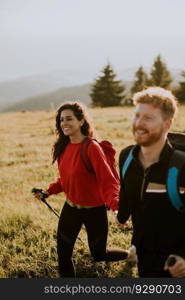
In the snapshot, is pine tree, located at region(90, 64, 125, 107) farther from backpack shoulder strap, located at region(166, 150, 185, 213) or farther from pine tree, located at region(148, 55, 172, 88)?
backpack shoulder strap, located at region(166, 150, 185, 213)

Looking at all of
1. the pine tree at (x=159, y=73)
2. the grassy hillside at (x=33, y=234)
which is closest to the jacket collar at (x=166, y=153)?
the grassy hillside at (x=33, y=234)

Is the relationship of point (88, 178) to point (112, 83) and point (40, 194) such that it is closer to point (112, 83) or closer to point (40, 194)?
point (40, 194)

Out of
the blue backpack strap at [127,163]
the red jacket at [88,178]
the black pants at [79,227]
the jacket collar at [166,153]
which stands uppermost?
the jacket collar at [166,153]

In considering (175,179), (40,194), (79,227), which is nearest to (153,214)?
(175,179)

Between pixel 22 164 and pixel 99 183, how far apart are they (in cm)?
690

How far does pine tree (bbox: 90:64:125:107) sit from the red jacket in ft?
152

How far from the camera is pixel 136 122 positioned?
8.48 ft

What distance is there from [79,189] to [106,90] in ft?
156

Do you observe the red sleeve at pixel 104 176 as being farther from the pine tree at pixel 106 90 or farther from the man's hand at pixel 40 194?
the pine tree at pixel 106 90

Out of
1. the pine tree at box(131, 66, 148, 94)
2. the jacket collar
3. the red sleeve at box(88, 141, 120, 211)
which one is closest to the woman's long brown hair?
the red sleeve at box(88, 141, 120, 211)

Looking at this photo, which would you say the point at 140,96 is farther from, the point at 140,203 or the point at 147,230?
the point at 147,230

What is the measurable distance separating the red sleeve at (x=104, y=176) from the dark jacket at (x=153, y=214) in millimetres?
558

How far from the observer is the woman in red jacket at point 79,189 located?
3.65 m

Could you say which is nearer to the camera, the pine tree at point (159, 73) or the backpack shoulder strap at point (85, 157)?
the backpack shoulder strap at point (85, 157)
